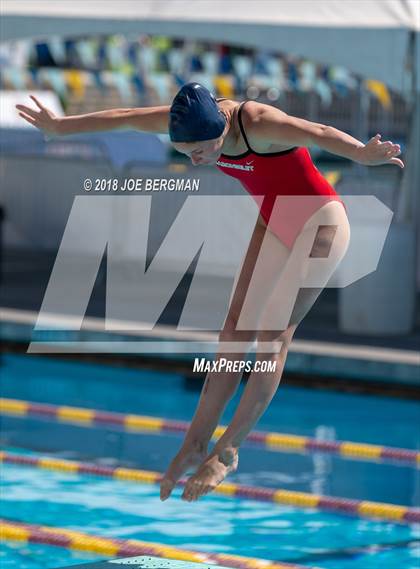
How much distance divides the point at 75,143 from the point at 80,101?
10.5 metres

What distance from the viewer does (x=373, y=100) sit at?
24.8m

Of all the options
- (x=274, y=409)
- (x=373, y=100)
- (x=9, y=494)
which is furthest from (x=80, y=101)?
(x=9, y=494)

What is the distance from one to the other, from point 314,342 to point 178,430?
1796mm

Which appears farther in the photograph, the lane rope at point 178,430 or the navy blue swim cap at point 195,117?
the lane rope at point 178,430

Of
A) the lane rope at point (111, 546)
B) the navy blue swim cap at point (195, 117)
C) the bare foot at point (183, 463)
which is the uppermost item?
the navy blue swim cap at point (195, 117)

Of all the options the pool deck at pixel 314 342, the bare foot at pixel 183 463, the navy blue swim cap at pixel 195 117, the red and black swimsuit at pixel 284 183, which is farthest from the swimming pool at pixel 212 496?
the navy blue swim cap at pixel 195 117

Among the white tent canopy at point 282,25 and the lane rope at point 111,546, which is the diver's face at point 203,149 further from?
the white tent canopy at point 282,25

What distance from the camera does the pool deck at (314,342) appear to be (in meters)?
9.95

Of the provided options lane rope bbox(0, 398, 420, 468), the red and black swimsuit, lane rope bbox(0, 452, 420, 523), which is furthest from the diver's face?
lane rope bbox(0, 398, 420, 468)

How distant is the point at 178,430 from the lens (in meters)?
9.13

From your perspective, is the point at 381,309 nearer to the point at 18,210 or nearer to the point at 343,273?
the point at 343,273

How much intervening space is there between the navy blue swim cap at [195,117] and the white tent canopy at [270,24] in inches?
242

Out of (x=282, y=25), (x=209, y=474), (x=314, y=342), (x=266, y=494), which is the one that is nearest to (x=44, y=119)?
(x=209, y=474)

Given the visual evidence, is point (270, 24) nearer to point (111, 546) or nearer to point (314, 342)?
point (314, 342)
